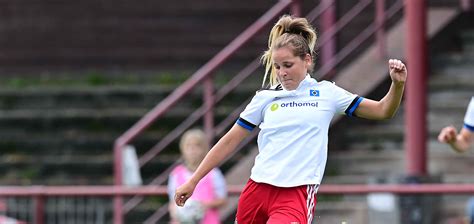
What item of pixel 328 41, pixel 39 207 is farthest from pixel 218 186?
pixel 328 41

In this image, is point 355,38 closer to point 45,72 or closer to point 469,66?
point 469,66

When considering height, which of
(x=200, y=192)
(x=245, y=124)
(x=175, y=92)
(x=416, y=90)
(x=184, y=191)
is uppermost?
(x=175, y=92)

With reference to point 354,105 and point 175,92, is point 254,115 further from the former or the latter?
point 175,92

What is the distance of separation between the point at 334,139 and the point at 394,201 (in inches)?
101

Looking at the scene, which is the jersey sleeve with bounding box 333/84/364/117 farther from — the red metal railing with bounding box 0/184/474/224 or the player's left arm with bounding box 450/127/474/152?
the red metal railing with bounding box 0/184/474/224

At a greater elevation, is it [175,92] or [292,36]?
[175,92]

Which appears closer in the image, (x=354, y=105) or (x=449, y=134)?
(x=354, y=105)

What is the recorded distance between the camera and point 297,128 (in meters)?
7.86

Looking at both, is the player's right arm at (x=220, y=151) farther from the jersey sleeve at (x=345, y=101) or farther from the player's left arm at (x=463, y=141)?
the player's left arm at (x=463, y=141)

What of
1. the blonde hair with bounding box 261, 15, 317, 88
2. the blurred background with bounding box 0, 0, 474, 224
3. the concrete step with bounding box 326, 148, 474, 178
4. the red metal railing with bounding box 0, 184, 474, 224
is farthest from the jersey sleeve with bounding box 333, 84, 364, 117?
the concrete step with bounding box 326, 148, 474, 178

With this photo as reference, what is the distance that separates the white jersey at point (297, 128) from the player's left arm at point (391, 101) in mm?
57

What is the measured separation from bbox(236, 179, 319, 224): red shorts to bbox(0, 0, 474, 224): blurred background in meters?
3.47

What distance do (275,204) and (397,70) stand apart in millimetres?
1079

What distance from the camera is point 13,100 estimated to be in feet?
55.2
